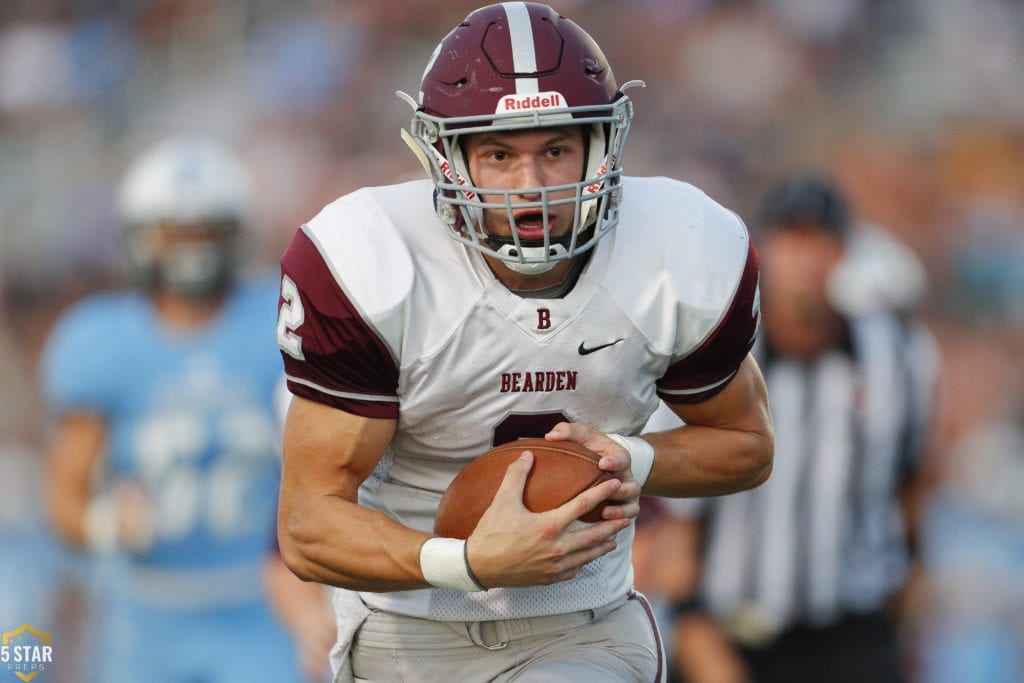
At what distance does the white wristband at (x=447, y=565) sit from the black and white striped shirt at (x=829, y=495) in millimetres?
2756

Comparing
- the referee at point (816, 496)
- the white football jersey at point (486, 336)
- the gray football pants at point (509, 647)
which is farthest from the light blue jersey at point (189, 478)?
the white football jersey at point (486, 336)

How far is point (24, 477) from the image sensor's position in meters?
8.11

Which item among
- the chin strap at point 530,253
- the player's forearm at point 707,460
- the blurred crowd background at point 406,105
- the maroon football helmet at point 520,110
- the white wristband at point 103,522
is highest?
the maroon football helmet at point 520,110

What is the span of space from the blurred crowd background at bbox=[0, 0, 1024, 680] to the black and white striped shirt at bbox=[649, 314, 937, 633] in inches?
143

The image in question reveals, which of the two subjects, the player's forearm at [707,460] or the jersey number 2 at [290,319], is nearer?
the jersey number 2 at [290,319]

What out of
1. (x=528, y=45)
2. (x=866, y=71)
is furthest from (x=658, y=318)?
(x=866, y=71)

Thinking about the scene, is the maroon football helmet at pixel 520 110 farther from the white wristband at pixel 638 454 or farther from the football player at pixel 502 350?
the white wristband at pixel 638 454

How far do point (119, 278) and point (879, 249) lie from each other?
4686 mm

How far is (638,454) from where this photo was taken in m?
2.73

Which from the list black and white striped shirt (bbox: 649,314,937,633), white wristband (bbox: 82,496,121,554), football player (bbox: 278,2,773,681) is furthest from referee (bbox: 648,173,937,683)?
football player (bbox: 278,2,773,681)

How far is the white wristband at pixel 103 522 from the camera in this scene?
5.27 m

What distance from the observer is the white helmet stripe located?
2.65 meters

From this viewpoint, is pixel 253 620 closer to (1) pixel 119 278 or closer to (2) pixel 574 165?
(2) pixel 574 165

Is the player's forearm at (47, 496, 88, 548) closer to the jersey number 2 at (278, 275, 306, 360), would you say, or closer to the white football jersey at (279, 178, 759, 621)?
the white football jersey at (279, 178, 759, 621)
